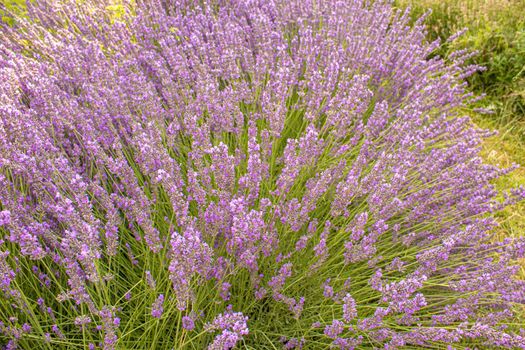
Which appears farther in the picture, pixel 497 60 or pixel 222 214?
pixel 497 60

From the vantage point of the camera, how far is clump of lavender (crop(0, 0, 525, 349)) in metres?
1.33

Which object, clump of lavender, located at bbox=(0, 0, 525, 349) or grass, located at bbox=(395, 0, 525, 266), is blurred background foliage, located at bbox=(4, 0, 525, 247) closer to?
grass, located at bbox=(395, 0, 525, 266)

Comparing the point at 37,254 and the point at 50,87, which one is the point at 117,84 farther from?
the point at 37,254

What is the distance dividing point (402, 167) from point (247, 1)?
1.90 metres

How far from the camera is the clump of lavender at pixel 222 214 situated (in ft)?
4.35

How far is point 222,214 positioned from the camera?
1372mm

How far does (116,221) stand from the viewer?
141 centimetres

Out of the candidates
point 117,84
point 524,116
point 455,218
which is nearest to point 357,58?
point 455,218

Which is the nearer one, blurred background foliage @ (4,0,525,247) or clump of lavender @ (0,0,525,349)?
clump of lavender @ (0,0,525,349)

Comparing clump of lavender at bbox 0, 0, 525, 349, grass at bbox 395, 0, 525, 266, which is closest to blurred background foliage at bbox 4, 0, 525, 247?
grass at bbox 395, 0, 525, 266

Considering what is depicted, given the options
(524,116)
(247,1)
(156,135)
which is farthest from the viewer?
(524,116)

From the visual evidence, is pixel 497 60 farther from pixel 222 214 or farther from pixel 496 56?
pixel 222 214

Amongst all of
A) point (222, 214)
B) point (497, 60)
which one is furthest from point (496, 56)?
point (222, 214)

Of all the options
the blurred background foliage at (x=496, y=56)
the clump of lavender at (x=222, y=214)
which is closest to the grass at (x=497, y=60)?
the blurred background foliage at (x=496, y=56)
